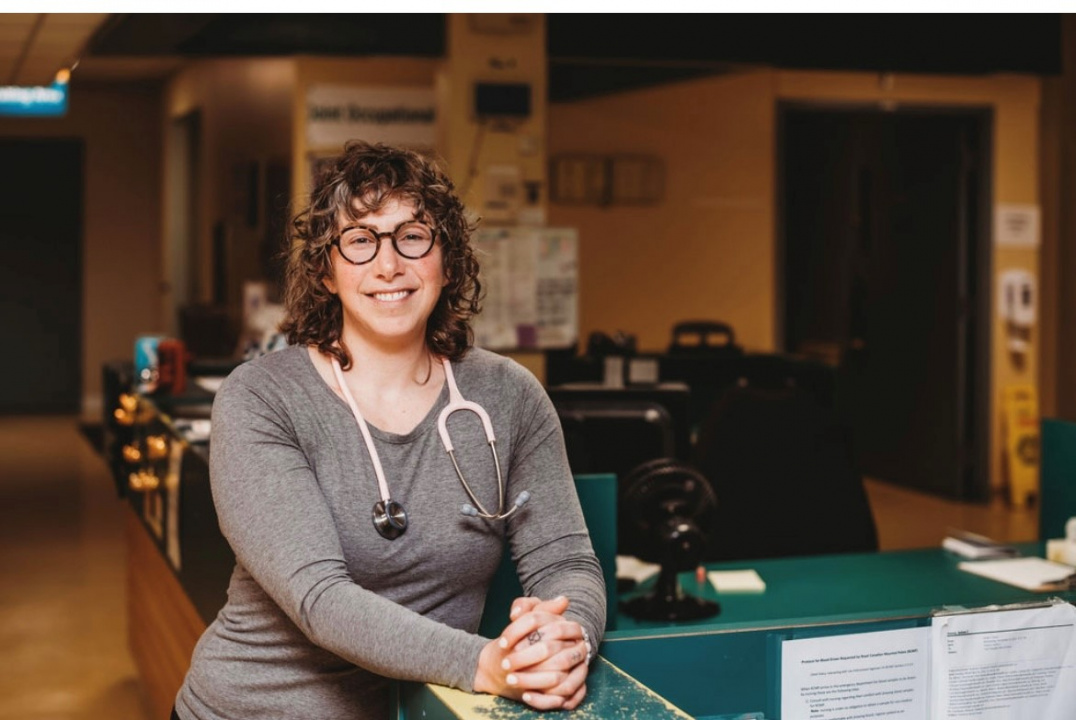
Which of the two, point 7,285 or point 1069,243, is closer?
point 1069,243

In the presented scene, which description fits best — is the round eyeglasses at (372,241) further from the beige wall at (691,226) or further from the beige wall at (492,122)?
the beige wall at (691,226)

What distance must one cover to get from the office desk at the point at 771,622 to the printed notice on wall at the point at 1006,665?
9cm

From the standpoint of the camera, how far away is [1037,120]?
28.6 ft

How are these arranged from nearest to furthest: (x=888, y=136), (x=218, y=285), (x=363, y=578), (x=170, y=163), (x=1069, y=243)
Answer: (x=363, y=578), (x=1069, y=243), (x=888, y=136), (x=218, y=285), (x=170, y=163)

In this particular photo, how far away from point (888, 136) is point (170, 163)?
717 centimetres

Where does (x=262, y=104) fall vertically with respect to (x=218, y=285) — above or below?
above

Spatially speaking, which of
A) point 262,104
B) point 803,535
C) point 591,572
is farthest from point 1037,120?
point 591,572

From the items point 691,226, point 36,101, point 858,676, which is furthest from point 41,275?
point 858,676

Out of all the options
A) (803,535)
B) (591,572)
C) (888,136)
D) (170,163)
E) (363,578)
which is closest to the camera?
(363,578)

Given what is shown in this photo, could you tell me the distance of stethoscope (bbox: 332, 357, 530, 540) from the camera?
1.87m

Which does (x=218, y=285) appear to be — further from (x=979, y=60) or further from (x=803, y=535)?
(x=803, y=535)

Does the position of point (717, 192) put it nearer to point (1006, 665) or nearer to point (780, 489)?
point (780, 489)

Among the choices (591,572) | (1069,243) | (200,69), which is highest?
(200,69)

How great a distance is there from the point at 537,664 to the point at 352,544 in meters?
0.36
